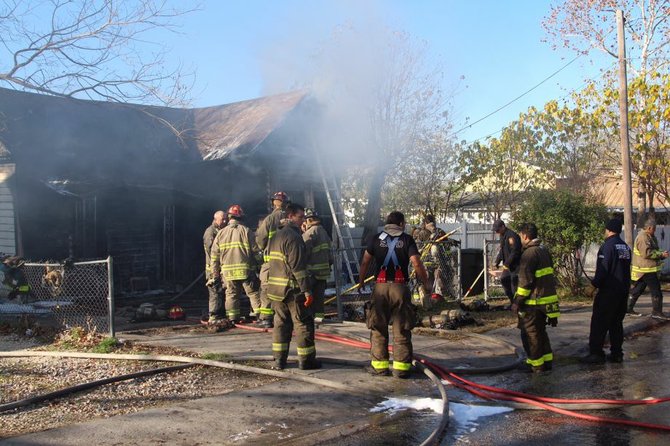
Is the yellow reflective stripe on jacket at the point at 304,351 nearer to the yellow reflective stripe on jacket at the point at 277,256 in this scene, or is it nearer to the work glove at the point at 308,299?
the work glove at the point at 308,299

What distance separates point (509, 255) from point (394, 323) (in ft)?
12.6

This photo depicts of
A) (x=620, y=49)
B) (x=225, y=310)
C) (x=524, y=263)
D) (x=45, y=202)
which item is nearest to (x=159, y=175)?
(x=45, y=202)

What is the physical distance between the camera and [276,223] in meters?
8.42

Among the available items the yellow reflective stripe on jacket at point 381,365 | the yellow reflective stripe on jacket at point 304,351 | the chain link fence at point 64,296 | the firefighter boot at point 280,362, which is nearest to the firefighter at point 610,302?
the yellow reflective stripe on jacket at point 381,365

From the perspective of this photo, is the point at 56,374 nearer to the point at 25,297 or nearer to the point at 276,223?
the point at 276,223

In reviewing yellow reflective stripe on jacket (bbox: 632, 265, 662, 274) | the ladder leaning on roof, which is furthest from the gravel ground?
the ladder leaning on roof

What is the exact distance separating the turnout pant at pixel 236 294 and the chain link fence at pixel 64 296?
1.77 meters

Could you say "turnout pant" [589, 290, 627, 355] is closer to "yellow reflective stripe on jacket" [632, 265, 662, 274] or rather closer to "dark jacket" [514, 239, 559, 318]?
"dark jacket" [514, 239, 559, 318]

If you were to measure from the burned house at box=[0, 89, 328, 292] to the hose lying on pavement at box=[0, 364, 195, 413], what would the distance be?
658cm

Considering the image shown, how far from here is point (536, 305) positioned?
6.69 metres

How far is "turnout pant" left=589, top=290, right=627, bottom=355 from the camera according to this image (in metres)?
7.27

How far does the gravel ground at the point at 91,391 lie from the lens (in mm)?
4941

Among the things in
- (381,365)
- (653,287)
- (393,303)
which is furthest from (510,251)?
(381,365)

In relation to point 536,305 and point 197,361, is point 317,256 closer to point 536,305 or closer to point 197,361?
point 197,361
